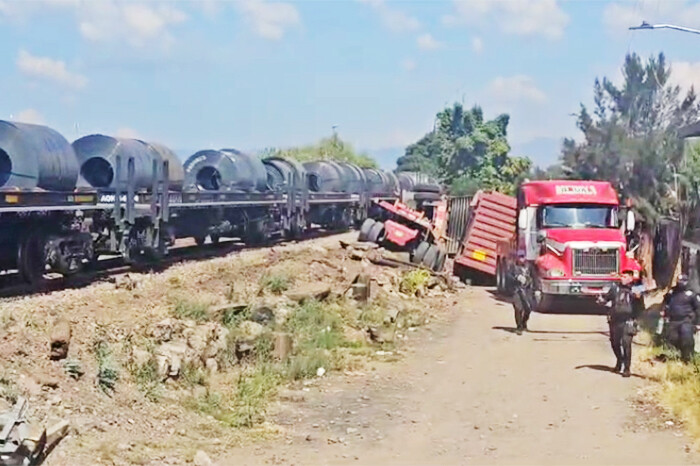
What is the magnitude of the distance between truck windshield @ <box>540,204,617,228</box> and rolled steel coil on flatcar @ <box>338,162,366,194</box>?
2398cm

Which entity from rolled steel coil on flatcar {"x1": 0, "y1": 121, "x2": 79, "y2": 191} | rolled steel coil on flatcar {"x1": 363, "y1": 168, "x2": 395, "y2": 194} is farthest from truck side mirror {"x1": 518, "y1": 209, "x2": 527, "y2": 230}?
rolled steel coil on flatcar {"x1": 363, "y1": 168, "x2": 395, "y2": 194}

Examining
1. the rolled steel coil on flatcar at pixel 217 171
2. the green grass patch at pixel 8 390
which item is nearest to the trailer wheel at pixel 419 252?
the rolled steel coil on flatcar at pixel 217 171

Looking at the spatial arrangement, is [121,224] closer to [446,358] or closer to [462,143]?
[446,358]

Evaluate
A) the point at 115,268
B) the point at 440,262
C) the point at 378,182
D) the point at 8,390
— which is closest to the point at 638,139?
the point at 378,182

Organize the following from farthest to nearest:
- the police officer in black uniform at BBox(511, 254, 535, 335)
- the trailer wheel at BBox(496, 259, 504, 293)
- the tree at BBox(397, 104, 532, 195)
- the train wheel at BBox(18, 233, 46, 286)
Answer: the tree at BBox(397, 104, 532, 195) < the trailer wheel at BBox(496, 259, 504, 293) < the police officer in black uniform at BBox(511, 254, 535, 335) < the train wheel at BBox(18, 233, 46, 286)

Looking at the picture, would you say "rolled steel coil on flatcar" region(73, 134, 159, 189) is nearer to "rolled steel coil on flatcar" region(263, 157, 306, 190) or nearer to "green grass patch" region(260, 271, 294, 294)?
"green grass patch" region(260, 271, 294, 294)

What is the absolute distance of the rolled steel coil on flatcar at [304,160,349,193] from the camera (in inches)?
1818

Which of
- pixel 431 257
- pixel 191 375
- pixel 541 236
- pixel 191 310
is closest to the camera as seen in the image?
pixel 191 375

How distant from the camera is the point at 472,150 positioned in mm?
91750

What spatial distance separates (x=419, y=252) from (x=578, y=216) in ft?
27.5

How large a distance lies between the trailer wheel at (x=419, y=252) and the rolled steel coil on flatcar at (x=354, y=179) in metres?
15.9

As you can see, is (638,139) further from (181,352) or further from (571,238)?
(181,352)

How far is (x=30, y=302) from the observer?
678 inches

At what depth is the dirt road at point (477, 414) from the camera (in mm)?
11383
